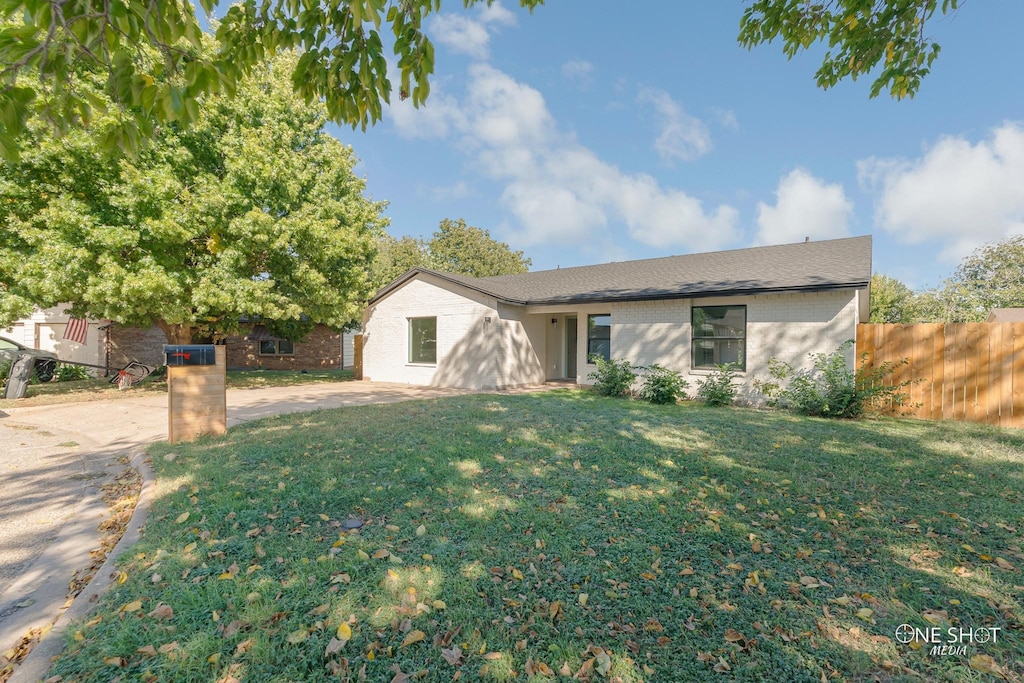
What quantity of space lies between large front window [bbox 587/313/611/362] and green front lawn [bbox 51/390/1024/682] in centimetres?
815

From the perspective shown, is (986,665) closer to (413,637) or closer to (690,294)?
(413,637)

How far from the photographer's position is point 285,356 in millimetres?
22219

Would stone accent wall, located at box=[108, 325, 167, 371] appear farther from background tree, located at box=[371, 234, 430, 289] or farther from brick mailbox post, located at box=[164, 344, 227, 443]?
background tree, located at box=[371, 234, 430, 289]

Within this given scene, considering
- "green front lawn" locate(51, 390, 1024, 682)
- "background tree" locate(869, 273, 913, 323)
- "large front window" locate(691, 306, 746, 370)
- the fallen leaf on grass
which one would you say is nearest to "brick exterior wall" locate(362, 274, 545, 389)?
"large front window" locate(691, 306, 746, 370)

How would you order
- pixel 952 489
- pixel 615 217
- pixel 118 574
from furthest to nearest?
1. pixel 615 217
2. pixel 952 489
3. pixel 118 574

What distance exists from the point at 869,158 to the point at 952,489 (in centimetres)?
1693

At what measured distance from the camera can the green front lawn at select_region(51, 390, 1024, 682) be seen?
216 centimetres

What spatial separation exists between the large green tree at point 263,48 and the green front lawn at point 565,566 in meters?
2.59

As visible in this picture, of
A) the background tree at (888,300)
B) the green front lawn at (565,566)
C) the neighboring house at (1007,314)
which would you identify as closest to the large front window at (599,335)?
the green front lawn at (565,566)

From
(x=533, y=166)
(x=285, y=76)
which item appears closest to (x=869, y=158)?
(x=533, y=166)

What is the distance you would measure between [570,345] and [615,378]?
15.2ft

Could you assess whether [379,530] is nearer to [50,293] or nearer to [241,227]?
[241,227]

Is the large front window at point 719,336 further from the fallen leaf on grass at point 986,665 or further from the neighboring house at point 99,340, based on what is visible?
the neighboring house at point 99,340

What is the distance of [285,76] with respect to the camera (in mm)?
13875
